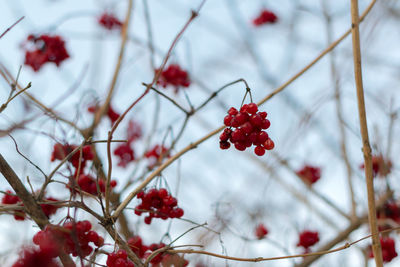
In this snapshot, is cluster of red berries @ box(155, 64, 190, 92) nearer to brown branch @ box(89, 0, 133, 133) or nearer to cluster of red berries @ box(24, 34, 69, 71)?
brown branch @ box(89, 0, 133, 133)

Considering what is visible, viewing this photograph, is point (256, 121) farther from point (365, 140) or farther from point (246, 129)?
point (365, 140)

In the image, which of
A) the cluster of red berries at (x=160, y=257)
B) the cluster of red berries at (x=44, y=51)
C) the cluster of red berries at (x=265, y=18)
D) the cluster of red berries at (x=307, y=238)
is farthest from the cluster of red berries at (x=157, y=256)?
the cluster of red berries at (x=265, y=18)

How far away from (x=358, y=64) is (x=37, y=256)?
1.00m

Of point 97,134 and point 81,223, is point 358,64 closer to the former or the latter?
point 81,223

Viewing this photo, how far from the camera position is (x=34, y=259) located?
91 cm

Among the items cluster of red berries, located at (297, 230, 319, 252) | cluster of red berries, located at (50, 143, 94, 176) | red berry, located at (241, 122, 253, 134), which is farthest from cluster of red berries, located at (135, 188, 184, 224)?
cluster of red berries, located at (297, 230, 319, 252)

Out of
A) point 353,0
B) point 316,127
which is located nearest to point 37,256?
point 353,0

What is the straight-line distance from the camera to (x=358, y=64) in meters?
1.28

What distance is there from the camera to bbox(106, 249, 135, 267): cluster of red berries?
3.96 ft

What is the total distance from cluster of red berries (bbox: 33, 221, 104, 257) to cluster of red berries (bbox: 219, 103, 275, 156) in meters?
0.47

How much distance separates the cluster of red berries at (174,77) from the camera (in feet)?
8.80

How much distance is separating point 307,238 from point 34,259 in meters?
1.98

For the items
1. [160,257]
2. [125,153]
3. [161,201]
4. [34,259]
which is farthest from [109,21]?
[34,259]

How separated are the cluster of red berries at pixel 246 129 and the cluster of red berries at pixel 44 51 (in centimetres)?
162
